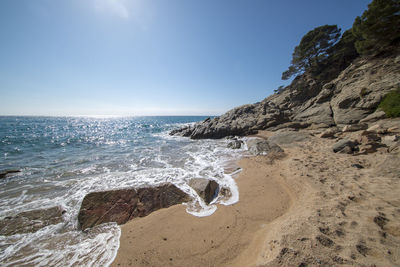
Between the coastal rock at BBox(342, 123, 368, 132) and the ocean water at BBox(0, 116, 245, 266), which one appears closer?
the ocean water at BBox(0, 116, 245, 266)

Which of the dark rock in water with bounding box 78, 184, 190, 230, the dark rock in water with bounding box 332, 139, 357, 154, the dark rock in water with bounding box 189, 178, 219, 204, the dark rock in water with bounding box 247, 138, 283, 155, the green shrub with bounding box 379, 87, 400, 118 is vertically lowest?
the dark rock in water with bounding box 78, 184, 190, 230

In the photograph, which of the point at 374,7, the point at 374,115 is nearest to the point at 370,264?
the point at 374,115

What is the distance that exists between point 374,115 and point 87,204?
20.9 metres

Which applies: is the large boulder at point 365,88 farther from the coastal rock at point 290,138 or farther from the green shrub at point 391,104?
the coastal rock at point 290,138

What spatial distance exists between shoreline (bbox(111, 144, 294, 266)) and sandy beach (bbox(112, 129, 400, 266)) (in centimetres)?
2

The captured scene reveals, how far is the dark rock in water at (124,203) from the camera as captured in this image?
4629 millimetres

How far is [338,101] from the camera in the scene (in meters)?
16.5

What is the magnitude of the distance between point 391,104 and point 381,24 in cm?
1274

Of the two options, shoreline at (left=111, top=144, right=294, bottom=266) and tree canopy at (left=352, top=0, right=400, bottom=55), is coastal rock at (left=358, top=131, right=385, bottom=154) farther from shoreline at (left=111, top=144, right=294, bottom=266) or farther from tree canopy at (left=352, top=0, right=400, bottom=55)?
tree canopy at (left=352, top=0, right=400, bottom=55)

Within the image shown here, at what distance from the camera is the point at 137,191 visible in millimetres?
5527

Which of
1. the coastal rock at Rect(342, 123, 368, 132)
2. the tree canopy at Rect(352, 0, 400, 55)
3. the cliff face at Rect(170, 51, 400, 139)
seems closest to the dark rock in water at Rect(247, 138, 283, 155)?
the coastal rock at Rect(342, 123, 368, 132)

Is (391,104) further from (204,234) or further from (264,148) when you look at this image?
(204,234)

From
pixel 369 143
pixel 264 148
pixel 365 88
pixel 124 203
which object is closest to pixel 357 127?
pixel 369 143

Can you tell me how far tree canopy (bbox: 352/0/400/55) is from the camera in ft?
51.3
